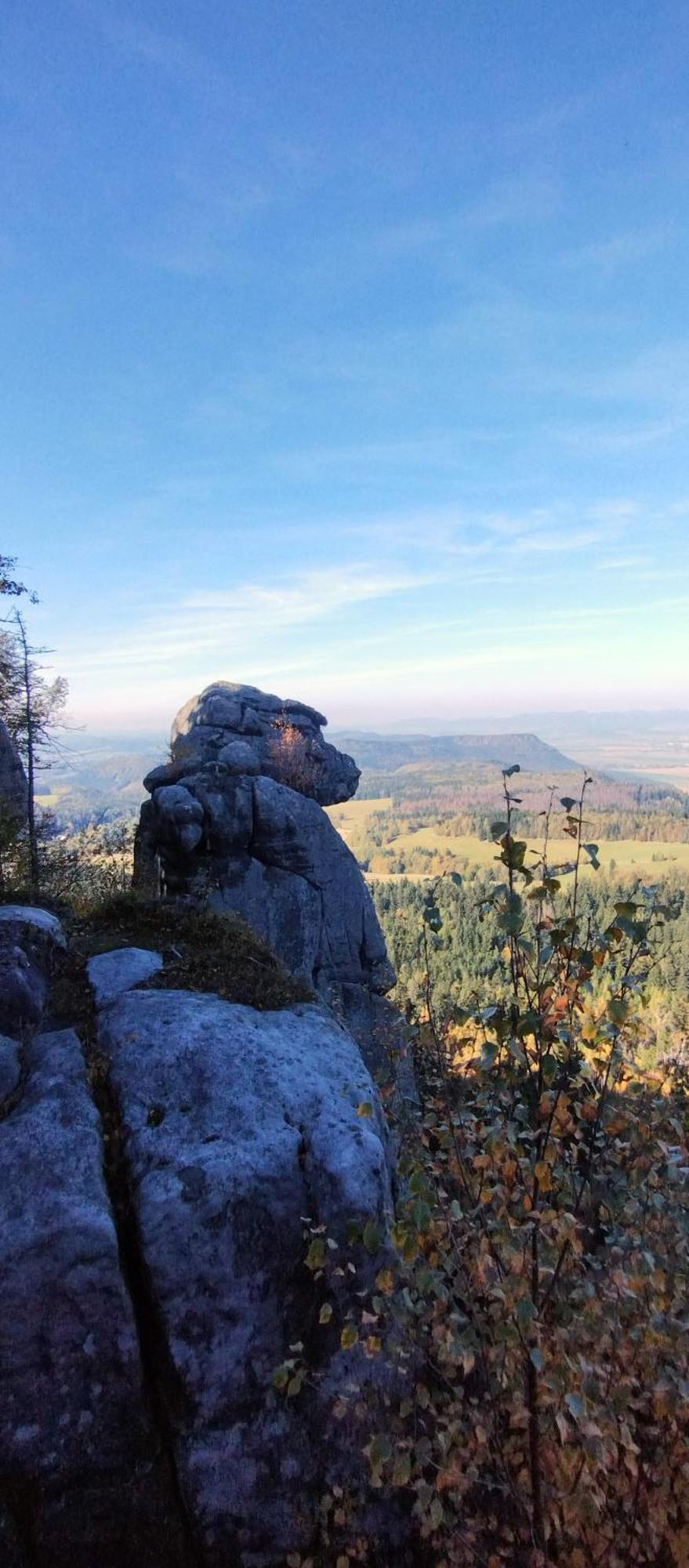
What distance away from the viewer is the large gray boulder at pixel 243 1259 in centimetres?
661

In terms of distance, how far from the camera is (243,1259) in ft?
22.8

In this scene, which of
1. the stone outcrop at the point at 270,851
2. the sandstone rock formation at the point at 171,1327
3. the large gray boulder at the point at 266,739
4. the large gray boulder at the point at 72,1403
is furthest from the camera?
the large gray boulder at the point at 266,739

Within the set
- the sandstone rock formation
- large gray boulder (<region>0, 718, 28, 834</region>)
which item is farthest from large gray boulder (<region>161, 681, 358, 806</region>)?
the sandstone rock formation

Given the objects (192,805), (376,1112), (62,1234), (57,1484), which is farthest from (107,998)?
(192,805)

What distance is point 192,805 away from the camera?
2689 cm

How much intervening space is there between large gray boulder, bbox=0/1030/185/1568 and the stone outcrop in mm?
18226

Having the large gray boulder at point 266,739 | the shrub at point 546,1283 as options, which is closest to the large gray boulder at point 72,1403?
the shrub at point 546,1283

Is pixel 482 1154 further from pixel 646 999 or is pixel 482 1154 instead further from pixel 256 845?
pixel 256 845

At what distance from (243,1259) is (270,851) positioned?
2196 centimetres

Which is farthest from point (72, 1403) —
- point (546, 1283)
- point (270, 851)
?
point (270, 851)

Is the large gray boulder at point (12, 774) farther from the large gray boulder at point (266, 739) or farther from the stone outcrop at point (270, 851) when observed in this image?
the large gray boulder at point (266, 739)

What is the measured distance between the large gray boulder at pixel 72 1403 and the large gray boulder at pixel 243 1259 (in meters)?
0.33

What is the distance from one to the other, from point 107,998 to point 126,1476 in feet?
15.2

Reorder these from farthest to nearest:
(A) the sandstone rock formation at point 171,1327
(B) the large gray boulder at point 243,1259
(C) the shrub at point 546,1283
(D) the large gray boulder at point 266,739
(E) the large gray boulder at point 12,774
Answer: (D) the large gray boulder at point 266,739
(E) the large gray boulder at point 12,774
(B) the large gray boulder at point 243,1259
(A) the sandstone rock formation at point 171,1327
(C) the shrub at point 546,1283
